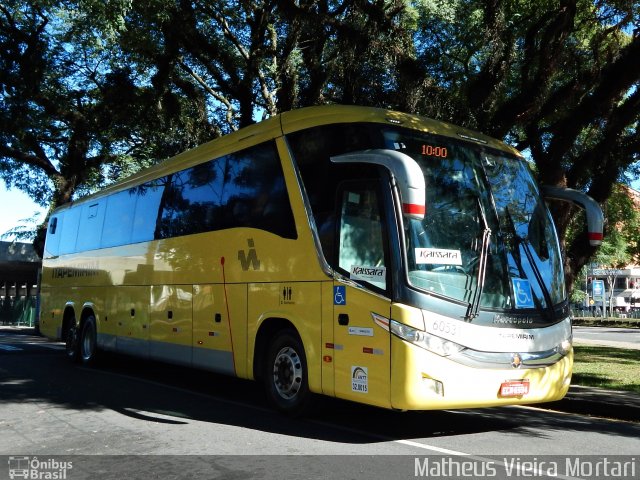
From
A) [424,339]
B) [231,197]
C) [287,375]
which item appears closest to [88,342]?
[231,197]

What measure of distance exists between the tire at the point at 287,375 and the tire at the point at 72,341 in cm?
754

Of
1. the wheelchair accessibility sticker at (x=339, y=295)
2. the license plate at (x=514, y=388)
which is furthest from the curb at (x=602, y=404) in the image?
the wheelchair accessibility sticker at (x=339, y=295)

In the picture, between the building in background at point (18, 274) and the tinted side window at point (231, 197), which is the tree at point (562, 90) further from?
the building in background at point (18, 274)

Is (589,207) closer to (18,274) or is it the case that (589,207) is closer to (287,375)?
(287,375)

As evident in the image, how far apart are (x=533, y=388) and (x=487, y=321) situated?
104cm

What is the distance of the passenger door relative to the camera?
6.66m

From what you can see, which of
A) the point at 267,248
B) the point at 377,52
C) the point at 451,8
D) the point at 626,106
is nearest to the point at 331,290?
the point at 267,248

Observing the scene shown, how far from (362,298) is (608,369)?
28.8ft

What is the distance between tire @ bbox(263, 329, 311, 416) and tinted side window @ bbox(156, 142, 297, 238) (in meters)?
1.38

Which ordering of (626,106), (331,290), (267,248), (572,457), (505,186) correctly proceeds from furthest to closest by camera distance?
(626,106) < (267,248) < (505,186) < (331,290) < (572,457)

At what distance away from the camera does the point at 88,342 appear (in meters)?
13.9

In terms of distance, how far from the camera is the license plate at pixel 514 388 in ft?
22.4

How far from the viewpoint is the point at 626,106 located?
1385 cm

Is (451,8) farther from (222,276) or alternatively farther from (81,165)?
(81,165)
